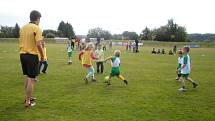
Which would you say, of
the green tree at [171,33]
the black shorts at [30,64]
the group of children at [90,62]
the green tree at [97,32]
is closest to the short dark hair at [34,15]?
the black shorts at [30,64]

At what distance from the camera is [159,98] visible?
1184 cm

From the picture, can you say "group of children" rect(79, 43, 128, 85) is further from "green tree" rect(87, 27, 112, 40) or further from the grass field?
"green tree" rect(87, 27, 112, 40)

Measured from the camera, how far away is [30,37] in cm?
964

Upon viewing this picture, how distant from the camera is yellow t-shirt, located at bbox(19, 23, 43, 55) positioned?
31.5 ft

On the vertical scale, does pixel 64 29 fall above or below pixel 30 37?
above

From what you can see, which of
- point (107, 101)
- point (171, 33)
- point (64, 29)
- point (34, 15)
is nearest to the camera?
point (34, 15)

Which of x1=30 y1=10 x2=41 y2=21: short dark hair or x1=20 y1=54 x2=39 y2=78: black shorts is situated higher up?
x1=30 y1=10 x2=41 y2=21: short dark hair

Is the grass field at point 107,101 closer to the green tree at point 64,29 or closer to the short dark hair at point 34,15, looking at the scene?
the short dark hair at point 34,15

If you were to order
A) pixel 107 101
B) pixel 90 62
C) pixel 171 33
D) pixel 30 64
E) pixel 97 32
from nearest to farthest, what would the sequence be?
pixel 30 64 → pixel 107 101 → pixel 90 62 → pixel 171 33 → pixel 97 32

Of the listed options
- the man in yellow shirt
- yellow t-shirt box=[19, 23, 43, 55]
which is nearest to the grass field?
the man in yellow shirt

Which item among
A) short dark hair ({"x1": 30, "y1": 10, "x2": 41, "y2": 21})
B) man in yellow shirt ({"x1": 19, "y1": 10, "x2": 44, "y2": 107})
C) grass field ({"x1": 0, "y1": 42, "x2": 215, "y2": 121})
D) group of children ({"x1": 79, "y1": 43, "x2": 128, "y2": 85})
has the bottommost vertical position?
grass field ({"x1": 0, "y1": 42, "x2": 215, "y2": 121})

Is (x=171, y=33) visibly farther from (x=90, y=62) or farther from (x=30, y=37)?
(x=30, y=37)

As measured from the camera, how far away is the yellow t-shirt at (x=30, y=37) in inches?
378

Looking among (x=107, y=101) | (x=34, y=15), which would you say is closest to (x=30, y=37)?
(x=34, y=15)
